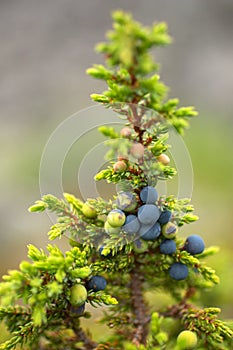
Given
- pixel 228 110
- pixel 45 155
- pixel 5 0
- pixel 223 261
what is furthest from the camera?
pixel 5 0

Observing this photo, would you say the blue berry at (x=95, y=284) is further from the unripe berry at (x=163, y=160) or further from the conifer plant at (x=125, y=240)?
the unripe berry at (x=163, y=160)

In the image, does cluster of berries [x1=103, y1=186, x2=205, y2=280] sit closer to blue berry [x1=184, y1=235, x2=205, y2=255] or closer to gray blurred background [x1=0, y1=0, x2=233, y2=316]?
blue berry [x1=184, y1=235, x2=205, y2=255]

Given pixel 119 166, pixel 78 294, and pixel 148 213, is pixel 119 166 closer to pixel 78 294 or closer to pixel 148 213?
pixel 148 213

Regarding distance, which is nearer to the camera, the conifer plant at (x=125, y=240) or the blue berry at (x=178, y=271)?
the conifer plant at (x=125, y=240)

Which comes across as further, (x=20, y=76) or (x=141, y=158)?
(x=20, y=76)

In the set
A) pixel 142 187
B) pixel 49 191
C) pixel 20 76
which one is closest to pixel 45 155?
pixel 49 191

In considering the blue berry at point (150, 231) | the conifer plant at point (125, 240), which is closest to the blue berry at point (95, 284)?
the conifer plant at point (125, 240)

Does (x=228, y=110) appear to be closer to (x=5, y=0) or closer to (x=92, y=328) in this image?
(x=5, y=0)
